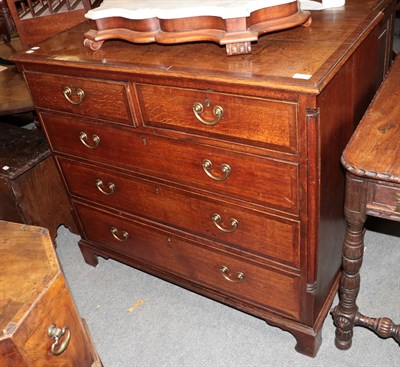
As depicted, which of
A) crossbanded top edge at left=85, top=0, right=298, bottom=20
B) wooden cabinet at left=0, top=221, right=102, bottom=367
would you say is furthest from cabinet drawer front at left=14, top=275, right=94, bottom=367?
crossbanded top edge at left=85, top=0, right=298, bottom=20

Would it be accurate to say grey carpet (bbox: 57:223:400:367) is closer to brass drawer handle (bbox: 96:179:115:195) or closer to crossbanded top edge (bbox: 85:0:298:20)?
brass drawer handle (bbox: 96:179:115:195)

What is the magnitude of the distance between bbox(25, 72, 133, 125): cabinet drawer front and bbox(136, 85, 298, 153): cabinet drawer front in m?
0.09

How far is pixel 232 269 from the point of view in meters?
1.77

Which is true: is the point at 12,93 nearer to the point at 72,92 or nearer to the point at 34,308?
the point at 72,92

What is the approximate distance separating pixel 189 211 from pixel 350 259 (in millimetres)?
588

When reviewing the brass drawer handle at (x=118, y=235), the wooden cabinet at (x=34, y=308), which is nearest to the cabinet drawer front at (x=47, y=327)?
the wooden cabinet at (x=34, y=308)

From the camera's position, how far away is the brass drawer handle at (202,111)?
4.48 ft

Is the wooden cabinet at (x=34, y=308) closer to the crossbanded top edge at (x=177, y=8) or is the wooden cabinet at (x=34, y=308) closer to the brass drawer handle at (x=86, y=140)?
the brass drawer handle at (x=86, y=140)

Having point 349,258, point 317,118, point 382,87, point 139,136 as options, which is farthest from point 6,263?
point 382,87

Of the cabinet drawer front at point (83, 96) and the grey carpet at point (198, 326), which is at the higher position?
the cabinet drawer front at point (83, 96)

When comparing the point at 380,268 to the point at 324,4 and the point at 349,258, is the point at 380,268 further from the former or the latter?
the point at 324,4

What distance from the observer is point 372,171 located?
123 cm

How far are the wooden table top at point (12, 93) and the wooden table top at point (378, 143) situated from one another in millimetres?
1587

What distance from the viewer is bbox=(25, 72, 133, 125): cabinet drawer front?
158cm
